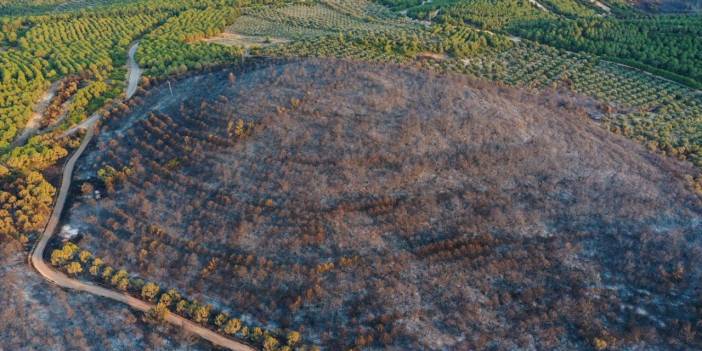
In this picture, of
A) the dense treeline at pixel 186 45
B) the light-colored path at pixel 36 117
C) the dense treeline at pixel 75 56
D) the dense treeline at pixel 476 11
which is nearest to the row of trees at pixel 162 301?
the dense treeline at pixel 75 56

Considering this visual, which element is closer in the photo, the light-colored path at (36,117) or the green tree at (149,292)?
the green tree at (149,292)

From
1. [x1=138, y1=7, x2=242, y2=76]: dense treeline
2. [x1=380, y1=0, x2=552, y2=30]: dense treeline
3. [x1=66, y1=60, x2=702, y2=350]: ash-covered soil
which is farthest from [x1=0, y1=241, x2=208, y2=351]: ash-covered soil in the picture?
[x1=380, y1=0, x2=552, y2=30]: dense treeline

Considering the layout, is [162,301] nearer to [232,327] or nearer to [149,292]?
[149,292]

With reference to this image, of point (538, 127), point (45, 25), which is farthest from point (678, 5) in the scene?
point (45, 25)

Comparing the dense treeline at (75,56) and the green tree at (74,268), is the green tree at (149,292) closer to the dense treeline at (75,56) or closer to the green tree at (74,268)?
the green tree at (74,268)

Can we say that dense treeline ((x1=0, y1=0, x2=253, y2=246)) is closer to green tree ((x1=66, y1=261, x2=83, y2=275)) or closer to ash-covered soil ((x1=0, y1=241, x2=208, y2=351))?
green tree ((x1=66, y1=261, x2=83, y2=275))

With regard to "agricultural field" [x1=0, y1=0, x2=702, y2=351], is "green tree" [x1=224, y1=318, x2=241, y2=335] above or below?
below

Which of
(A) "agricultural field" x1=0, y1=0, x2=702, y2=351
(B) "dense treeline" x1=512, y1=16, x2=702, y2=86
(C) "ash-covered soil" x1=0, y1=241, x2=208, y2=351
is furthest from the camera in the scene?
(B) "dense treeline" x1=512, y1=16, x2=702, y2=86

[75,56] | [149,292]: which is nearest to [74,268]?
[149,292]
